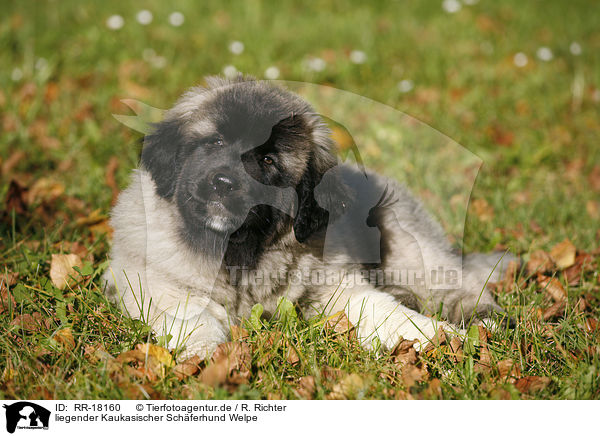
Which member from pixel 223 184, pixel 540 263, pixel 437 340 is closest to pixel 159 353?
pixel 223 184

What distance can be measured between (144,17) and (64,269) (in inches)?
138

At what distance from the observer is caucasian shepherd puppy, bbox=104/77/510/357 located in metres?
2.08

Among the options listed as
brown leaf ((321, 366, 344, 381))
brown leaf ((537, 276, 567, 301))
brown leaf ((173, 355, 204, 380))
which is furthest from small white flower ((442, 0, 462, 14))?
brown leaf ((173, 355, 204, 380))

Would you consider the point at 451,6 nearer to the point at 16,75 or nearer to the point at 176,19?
the point at 176,19

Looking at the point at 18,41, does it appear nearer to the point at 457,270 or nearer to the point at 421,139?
the point at 421,139

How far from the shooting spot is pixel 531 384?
1896 millimetres

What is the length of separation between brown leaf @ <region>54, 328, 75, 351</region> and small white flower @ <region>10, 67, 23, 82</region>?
10.6 ft

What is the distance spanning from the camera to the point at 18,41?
504 centimetres

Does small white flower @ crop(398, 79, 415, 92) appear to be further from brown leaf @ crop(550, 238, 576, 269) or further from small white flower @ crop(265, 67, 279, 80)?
brown leaf @ crop(550, 238, 576, 269)

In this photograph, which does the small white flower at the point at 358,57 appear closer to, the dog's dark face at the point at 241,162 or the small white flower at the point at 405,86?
the small white flower at the point at 405,86

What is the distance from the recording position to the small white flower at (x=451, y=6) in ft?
18.6

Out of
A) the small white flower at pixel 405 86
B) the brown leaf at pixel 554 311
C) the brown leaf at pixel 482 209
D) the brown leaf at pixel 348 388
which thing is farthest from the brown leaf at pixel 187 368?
the small white flower at pixel 405 86
